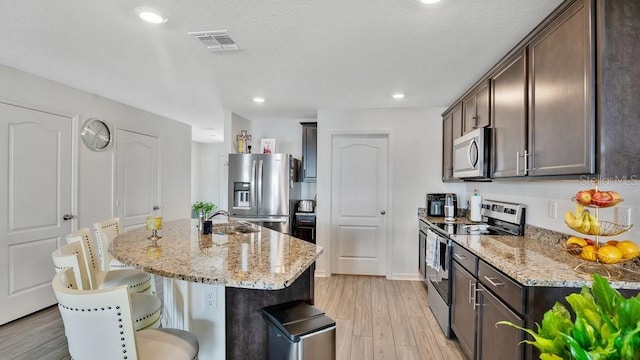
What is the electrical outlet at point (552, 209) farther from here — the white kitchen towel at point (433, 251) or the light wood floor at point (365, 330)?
the light wood floor at point (365, 330)

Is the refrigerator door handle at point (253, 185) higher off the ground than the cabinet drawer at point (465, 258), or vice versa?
the refrigerator door handle at point (253, 185)

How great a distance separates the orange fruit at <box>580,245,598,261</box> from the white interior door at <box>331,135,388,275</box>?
2.85 m

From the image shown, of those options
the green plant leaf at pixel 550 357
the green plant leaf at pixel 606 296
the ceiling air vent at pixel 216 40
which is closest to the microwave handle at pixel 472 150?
the ceiling air vent at pixel 216 40

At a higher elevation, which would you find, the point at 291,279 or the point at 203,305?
the point at 291,279

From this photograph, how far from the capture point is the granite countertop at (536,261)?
1422 mm

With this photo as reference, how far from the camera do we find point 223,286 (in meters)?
1.64

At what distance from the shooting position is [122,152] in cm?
422

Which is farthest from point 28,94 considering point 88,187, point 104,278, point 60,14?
point 104,278

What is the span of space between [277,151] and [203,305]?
3.56m

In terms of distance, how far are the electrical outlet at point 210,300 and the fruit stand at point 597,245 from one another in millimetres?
1867

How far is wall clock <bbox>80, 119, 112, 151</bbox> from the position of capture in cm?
366

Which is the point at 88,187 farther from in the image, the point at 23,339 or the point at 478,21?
the point at 478,21

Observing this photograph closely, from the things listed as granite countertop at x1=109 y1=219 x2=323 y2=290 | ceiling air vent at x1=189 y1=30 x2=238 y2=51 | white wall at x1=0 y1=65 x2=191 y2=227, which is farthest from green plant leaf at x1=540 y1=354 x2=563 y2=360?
white wall at x1=0 y1=65 x2=191 y2=227

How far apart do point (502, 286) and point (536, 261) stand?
26 cm
